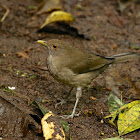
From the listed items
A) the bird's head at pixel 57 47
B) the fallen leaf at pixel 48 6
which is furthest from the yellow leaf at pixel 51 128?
the fallen leaf at pixel 48 6

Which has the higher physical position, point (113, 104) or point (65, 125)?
point (65, 125)

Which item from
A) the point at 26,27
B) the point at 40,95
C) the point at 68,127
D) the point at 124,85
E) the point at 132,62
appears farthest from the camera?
the point at 26,27

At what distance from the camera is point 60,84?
21.0 feet

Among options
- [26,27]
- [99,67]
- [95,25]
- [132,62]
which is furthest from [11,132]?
[95,25]

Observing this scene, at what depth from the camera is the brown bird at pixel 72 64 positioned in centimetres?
555

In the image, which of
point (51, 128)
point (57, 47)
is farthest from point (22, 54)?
point (51, 128)

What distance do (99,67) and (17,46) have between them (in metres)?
2.36

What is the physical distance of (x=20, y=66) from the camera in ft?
21.5

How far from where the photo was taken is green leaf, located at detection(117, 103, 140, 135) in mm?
4735

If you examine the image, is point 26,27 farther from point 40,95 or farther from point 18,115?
point 18,115

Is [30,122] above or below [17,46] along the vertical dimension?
above

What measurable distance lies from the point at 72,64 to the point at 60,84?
0.86 meters

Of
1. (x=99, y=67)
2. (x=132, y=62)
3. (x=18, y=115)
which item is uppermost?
(x=18, y=115)

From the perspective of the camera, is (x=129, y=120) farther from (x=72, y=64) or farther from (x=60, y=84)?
(x=60, y=84)
